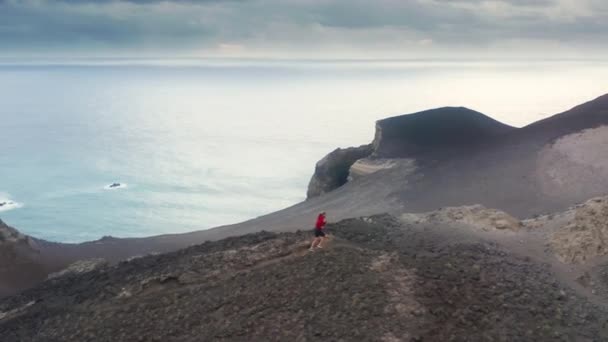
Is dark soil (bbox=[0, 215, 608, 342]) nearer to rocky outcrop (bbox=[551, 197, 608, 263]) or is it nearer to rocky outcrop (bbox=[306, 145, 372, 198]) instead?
rocky outcrop (bbox=[551, 197, 608, 263])

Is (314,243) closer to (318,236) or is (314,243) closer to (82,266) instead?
(318,236)

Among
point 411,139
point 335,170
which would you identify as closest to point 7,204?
point 335,170

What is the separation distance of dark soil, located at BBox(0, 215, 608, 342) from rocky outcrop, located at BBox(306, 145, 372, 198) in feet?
88.2

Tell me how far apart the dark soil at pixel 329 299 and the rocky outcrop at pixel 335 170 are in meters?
26.9

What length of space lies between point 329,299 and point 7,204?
66557 mm

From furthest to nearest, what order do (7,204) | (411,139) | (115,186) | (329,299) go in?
(115,186)
(7,204)
(411,139)
(329,299)

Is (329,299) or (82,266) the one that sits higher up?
(329,299)

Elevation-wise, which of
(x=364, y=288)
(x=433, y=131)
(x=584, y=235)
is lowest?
(x=364, y=288)

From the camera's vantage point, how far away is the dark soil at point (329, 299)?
551 inches

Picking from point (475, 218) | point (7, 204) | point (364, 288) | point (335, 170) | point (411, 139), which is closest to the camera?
point (364, 288)

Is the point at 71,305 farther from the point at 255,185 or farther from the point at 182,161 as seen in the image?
the point at 182,161

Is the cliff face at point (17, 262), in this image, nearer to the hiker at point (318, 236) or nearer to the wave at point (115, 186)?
the hiker at point (318, 236)

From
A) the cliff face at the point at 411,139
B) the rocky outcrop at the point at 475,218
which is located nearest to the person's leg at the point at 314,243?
the rocky outcrop at the point at 475,218

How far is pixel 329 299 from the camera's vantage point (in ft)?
47.8
